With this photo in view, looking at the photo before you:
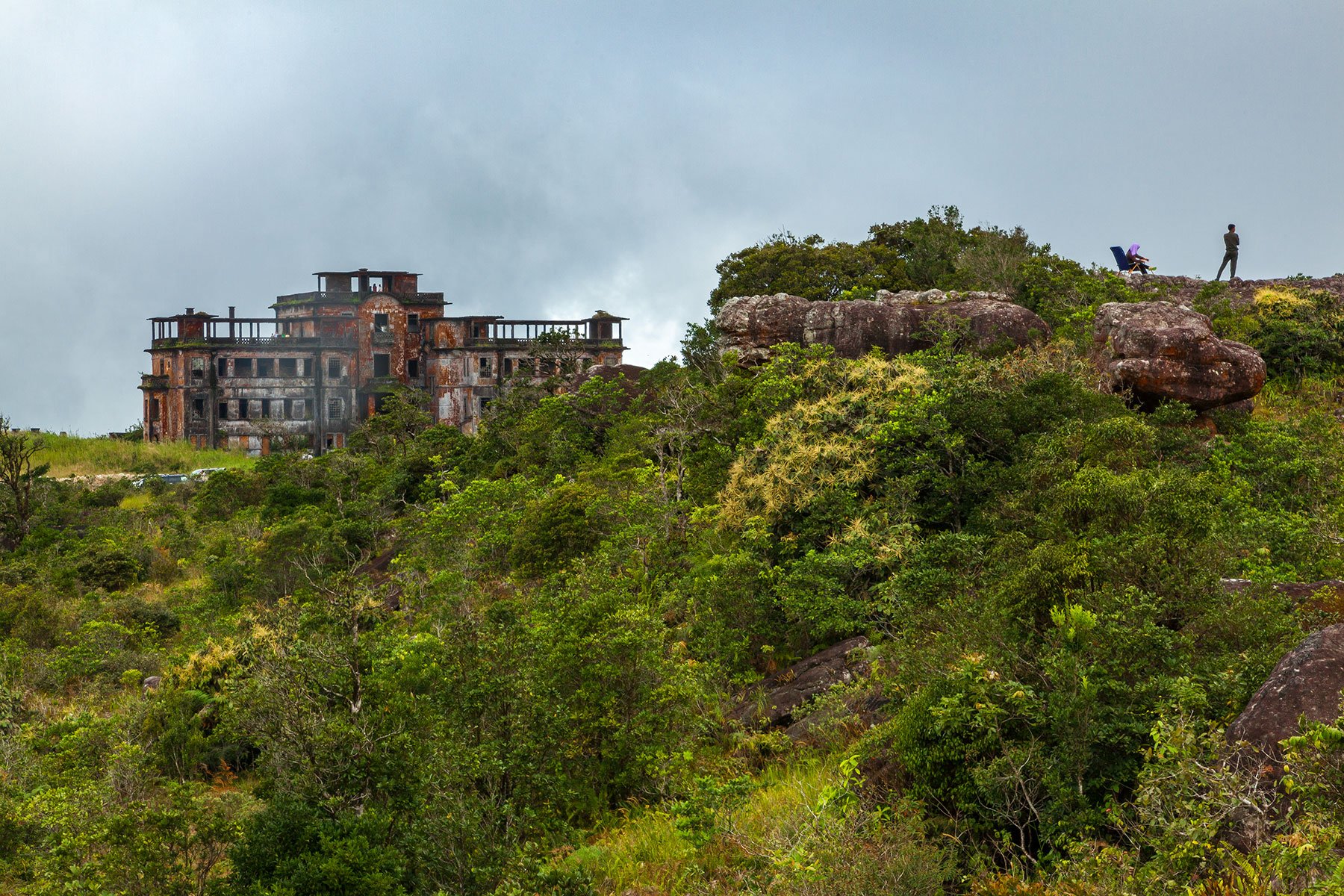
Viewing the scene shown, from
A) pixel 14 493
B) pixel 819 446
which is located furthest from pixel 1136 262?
pixel 14 493

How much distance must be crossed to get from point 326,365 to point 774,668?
5370 cm

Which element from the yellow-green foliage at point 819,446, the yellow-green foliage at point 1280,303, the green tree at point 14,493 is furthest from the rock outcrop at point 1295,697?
the green tree at point 14,493

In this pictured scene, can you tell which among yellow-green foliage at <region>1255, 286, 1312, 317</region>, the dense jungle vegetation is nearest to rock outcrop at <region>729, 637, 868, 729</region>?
the dense jungle vegetation

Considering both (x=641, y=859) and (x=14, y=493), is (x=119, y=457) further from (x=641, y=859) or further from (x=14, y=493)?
(x=641, y=859)

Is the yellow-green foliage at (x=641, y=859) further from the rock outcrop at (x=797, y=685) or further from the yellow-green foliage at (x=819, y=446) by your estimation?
the yellow-green foliage at (x=819, y=446)

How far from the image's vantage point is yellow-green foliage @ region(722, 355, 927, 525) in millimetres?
18000

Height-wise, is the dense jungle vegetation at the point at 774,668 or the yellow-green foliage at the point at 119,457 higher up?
the yellow-green foliage at the point at 119,457

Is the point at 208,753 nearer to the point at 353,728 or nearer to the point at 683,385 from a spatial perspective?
the point at 353,728

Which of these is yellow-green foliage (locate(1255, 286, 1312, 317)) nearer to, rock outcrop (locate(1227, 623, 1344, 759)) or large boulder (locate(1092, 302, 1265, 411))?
large boulder (locate(1092, 302, 1265, 411))

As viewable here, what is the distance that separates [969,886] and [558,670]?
525 cm

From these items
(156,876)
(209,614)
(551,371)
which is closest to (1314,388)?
(156,876)

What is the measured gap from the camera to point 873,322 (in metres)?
25.0

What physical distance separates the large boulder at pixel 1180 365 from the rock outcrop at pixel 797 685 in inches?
342

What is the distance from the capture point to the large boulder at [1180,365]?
2014 centimetres
